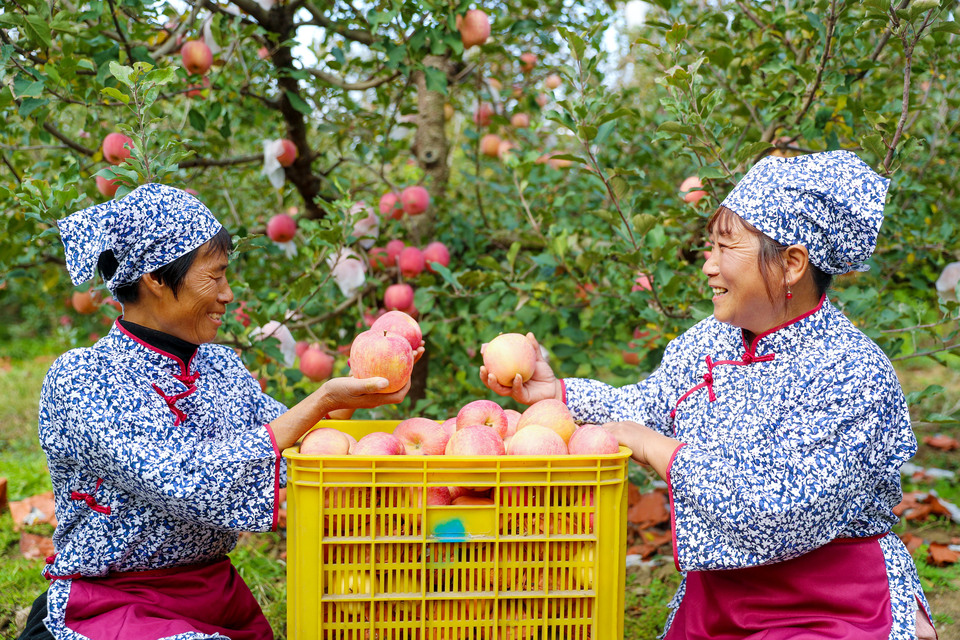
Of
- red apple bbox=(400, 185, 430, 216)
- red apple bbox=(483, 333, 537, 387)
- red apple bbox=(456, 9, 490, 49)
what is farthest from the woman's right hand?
red apple bbox=(456, 9, 490, 49)

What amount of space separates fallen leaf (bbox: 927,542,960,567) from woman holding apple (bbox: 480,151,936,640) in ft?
4.25

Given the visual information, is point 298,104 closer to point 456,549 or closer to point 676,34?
point 676,34

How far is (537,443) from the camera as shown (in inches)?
56.6

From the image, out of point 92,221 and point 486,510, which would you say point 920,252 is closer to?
point 486,510

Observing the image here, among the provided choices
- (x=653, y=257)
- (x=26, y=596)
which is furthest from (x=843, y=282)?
(x=26, y=596)

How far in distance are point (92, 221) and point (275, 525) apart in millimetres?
654

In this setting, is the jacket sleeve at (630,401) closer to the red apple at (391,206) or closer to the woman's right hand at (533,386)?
the woman's right hand at (533,386)

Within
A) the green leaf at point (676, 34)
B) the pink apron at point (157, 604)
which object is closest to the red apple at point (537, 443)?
the pink apron at point (157, 604)

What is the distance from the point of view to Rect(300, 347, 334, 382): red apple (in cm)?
269

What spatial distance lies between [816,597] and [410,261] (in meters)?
1.72

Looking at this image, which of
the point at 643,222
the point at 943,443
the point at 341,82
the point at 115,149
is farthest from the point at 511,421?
the point at 943,443

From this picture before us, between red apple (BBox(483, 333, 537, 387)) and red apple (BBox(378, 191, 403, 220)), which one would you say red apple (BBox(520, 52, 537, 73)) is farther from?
red apple (BBox(483, 333, 537, 387))

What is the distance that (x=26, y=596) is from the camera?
2395 millimetres

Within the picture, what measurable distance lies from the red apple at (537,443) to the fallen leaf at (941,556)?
71.4 inches
